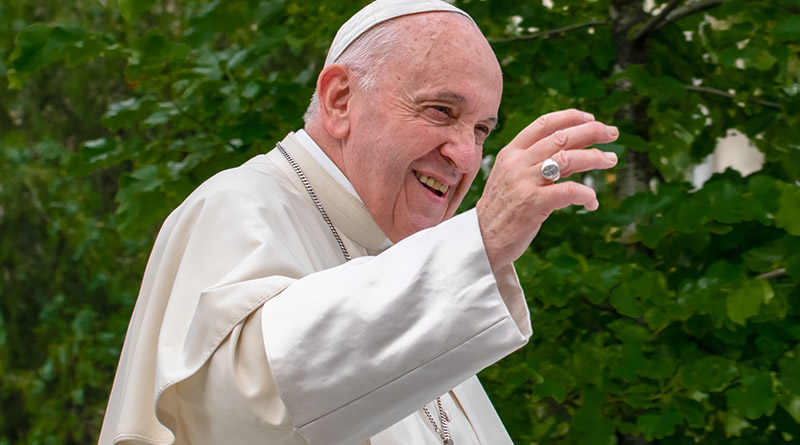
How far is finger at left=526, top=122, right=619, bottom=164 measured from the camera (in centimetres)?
142

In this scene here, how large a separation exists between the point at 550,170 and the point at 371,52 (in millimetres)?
842

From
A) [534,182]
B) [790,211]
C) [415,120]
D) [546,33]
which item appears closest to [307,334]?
[534,182]

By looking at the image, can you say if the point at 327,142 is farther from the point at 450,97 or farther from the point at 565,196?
the point at 565,196

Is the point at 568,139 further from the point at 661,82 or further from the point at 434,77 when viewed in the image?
the point at 661,82

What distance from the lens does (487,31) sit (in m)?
3.82

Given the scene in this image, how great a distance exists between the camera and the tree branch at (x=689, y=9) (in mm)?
3600

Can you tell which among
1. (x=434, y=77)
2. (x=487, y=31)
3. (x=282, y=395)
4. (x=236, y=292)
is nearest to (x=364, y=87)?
(x=434, y=77)

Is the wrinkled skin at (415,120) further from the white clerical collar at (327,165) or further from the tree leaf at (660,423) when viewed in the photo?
the tree leaf at (660,423)

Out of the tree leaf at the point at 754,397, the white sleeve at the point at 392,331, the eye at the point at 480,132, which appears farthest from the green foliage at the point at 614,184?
the white sleeve at the point at 392,331

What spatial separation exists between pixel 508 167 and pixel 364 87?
A: 0.75m

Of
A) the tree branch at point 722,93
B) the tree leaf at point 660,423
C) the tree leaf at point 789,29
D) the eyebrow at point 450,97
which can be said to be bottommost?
the tree leaf at point 660,423

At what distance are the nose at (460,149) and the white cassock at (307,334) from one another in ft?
1.36

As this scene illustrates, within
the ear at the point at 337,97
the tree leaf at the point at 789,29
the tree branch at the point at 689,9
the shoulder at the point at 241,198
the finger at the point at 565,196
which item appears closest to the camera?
the finger at the point at 565,196

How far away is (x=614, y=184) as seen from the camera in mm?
3893
